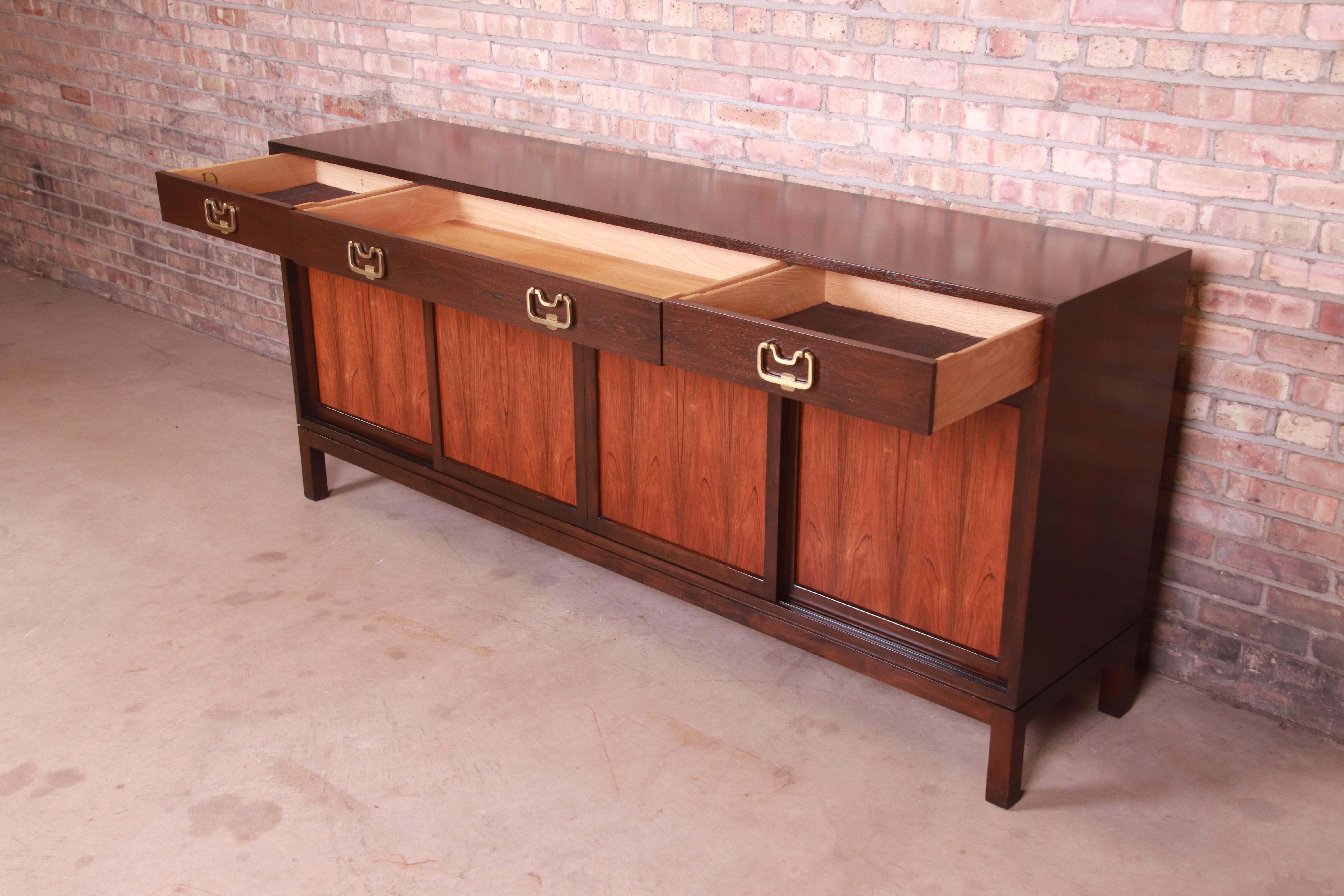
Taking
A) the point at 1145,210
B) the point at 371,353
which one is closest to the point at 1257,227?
the point at 1145,210

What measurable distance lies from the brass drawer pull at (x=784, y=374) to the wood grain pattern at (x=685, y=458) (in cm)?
36

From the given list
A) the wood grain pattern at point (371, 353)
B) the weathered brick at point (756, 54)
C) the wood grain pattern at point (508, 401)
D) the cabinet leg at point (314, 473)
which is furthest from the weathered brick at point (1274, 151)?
the cabinet leg at point (314, 473)

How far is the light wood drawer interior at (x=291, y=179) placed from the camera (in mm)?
3305

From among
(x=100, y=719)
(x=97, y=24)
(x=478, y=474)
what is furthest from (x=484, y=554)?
(x=97, y=24)

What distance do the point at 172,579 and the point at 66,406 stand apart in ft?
4.68

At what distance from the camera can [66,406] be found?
430 cm

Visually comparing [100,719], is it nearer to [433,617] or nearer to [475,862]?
[433,617]

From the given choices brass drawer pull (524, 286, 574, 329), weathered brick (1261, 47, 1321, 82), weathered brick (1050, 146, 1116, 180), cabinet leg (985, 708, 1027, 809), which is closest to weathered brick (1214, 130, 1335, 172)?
weathered brick (1261, 47, 1321, 82)

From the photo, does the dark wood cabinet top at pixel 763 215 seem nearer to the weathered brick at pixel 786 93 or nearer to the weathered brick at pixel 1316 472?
the weathered brick at pixel 786 93

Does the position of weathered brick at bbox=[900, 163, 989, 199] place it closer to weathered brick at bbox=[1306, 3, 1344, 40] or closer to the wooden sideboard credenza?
the wooden sideboard credenza

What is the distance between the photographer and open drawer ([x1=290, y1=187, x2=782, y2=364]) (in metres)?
2.41

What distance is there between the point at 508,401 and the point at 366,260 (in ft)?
1.58

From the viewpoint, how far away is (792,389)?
212cm

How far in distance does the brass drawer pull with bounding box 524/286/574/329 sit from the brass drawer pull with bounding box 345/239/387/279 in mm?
444
